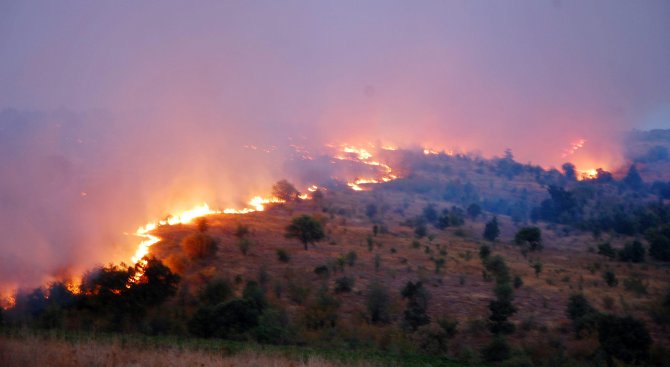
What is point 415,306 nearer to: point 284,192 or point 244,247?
point 244,247

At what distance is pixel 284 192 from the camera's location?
221ft

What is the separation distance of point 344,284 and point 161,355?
668 inches

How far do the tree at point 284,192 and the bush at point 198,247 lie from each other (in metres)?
32.5

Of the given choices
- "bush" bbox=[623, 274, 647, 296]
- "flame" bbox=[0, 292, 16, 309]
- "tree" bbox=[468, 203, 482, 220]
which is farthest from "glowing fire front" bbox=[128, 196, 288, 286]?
"bush" bbox=[623, 274, 647, 296]

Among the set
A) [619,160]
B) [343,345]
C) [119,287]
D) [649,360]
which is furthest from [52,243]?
[619,160]

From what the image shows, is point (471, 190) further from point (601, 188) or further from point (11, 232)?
point (11, 232)

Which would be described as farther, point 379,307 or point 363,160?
point 363,160

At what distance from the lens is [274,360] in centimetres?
1193

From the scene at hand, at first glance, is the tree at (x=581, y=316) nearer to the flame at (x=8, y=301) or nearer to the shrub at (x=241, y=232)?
the flame at (x=8, y=301)

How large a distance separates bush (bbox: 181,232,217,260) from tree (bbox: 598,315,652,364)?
81.8ft

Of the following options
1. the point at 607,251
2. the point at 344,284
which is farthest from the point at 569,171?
the point at 344,284

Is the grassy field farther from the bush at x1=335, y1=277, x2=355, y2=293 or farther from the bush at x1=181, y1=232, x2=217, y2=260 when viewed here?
the bush at x1=181, y1=232, x2=217, y2=260

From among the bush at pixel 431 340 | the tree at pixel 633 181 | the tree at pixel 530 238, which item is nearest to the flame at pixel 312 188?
the tree at pixel 530 238

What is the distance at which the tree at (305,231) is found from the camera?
39969 mm
